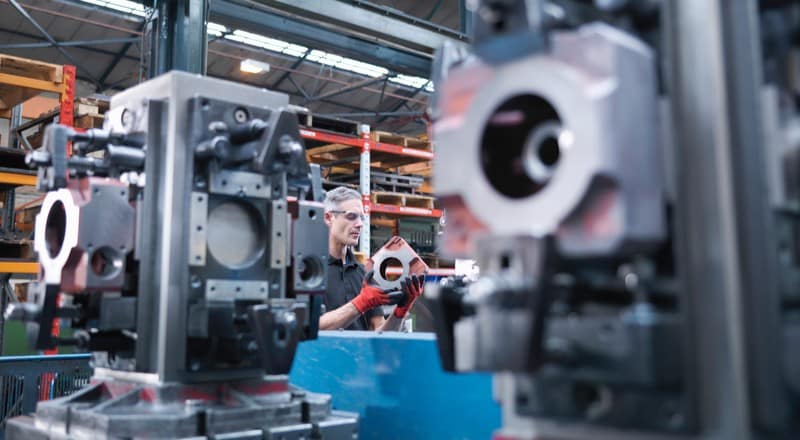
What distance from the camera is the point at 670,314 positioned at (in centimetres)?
87

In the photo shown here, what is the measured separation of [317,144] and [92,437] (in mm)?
5821

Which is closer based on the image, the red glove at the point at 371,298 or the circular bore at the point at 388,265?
the red glove at the point at 371,298

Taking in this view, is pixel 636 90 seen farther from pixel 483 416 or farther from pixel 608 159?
pixel 483 416

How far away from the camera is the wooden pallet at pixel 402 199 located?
7.28 m

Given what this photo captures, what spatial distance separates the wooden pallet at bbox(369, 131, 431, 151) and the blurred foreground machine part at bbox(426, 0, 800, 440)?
20.8 feet

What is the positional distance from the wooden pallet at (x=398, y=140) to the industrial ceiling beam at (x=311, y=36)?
0.77 meters

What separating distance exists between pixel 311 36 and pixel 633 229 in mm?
5456

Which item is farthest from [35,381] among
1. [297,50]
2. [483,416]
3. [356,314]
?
[297,50]

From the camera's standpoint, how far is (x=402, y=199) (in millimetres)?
7426

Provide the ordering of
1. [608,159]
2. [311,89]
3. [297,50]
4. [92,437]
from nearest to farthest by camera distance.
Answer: [608,159]
[92,437]
[297,50]
[311,89]

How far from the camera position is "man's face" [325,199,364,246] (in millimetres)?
4152

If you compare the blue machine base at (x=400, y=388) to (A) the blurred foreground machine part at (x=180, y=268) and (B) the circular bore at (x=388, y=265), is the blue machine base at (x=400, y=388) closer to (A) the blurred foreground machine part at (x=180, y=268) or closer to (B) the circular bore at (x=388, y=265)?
(A) the blurred foreground machine part at (x=180, y=268)

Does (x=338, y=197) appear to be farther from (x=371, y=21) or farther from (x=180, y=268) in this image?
(x=180, y=268)

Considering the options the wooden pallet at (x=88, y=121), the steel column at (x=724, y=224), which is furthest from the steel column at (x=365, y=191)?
the steel column at (x=724, y=224)
